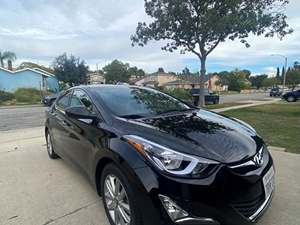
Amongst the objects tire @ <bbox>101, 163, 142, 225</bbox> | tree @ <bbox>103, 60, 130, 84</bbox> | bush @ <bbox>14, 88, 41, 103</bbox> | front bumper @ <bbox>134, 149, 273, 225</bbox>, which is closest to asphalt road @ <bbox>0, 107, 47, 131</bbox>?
tire @ <bbox>101, 163, 142, 225</bbox>

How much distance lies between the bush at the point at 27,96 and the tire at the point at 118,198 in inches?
A: 1169

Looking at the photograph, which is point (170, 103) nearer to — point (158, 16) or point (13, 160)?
point (13, 160)

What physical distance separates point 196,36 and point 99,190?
15.5 m

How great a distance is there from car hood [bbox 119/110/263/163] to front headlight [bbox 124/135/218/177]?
60 millimetres

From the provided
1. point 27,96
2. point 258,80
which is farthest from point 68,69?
point 258,80

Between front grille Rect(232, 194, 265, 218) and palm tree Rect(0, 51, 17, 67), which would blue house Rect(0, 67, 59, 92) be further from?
front grille Rect(232, 194, 265, 218)

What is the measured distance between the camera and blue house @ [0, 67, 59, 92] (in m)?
36.6

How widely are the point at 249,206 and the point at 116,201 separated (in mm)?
1250

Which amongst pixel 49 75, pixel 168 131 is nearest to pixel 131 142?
pixel 168 131

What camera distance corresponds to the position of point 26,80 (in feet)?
125

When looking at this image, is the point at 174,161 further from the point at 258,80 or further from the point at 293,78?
the point at 258,80

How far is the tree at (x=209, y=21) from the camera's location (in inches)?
620

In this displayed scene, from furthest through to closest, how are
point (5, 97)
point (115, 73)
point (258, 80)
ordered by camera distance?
point (258, 80) < point (115, 73) < point (5, 97)

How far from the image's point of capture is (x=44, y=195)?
11.9 ft
